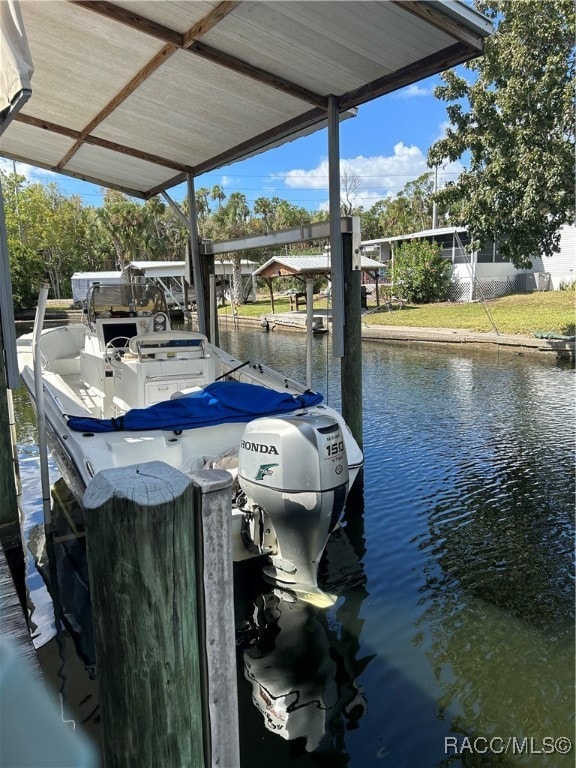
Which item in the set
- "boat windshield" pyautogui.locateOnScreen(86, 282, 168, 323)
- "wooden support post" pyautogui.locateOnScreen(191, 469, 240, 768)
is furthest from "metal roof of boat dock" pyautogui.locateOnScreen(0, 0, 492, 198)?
"wooden support post" pyautogui.locateOnScreen(191, 469, 240, 768)

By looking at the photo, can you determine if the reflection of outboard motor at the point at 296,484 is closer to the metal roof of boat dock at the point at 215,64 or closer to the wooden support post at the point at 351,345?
the wooden support post at the point at 351,345

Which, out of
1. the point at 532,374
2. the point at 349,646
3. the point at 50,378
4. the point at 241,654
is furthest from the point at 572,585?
the point at 532,374

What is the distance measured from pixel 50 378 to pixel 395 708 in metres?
5.63

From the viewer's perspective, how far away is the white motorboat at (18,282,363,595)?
382 centimetres

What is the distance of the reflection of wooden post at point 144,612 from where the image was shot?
1.56 metres

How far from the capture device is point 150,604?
159 centimetres

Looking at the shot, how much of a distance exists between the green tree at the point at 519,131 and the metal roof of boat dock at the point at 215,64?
379 inches

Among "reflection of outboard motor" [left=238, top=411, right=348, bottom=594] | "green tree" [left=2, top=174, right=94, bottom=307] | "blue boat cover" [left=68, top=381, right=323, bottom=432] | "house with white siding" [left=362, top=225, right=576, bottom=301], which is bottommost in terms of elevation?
"reflection of outboard motor" [left=238, top=411, right=348, bottom=594]

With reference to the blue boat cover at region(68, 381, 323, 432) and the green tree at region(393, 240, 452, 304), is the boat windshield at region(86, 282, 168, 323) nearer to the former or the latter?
the blue boat cover at region(68, 381, 323, 432)

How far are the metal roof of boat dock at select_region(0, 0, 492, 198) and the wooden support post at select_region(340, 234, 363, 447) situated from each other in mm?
1735

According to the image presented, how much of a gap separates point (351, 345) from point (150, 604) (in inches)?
210

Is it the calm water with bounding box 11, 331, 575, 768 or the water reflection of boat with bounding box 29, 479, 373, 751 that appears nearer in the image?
the calm water with bounding box 11, 331, 575, 768

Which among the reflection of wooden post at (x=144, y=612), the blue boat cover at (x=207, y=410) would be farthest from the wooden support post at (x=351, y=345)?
the reflection of wooden post at (x=144, y=612)

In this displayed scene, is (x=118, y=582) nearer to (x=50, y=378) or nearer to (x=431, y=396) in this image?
(x=50, y=378)
